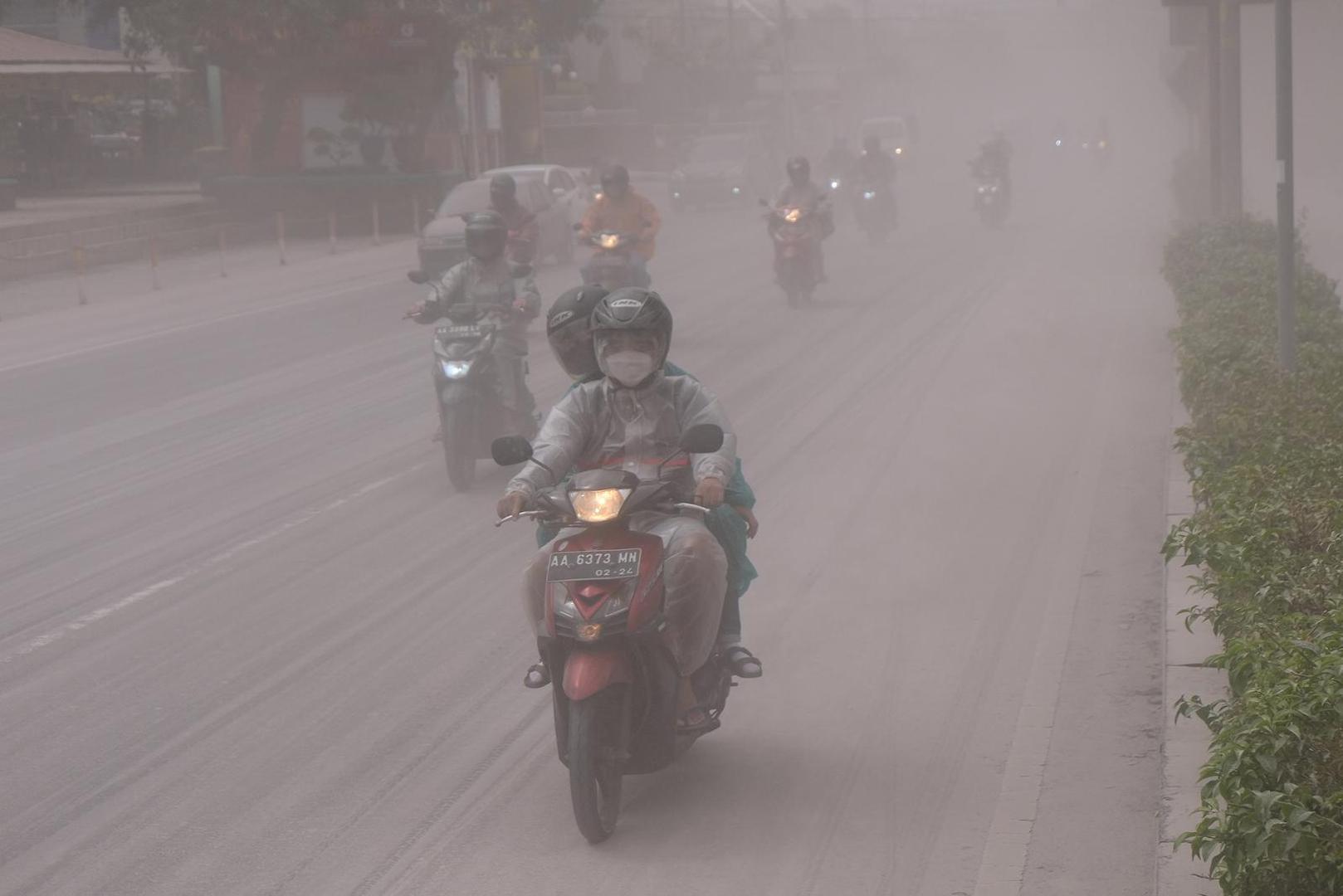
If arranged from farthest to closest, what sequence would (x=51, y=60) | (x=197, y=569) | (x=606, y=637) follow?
(x=51, y=60)
(x=197, y=569)
(x=606, y=637)

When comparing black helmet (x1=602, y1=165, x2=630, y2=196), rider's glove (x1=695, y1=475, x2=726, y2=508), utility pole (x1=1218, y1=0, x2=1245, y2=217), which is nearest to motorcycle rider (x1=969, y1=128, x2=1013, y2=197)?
utility pole (x1=1218, y1=0, x2=1245, y2=217)

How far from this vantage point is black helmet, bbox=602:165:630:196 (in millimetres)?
17716

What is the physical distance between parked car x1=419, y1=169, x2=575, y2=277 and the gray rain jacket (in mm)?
22892

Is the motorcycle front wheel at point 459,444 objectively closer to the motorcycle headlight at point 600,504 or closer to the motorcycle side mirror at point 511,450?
the motorcycle side mirror at point 511,450

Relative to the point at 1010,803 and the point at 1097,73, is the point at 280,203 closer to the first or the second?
the point at 1010,803

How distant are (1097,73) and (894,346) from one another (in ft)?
414

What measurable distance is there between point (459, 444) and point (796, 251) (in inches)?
450

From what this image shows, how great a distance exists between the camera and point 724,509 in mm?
6633

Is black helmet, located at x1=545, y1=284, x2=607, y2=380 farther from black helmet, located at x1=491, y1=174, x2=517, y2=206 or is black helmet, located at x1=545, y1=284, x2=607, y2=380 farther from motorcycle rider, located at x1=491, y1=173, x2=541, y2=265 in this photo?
motorcycle rider, located at x1=491, y1=173, x2=541, y2=265

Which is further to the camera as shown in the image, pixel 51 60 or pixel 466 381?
pixel 51 60

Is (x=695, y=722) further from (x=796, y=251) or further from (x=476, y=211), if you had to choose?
(x=476, y=211)

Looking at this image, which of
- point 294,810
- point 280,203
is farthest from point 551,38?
point 294,810

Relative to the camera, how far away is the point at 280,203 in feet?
147

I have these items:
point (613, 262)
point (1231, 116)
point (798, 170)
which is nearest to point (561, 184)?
point (798, 170)
